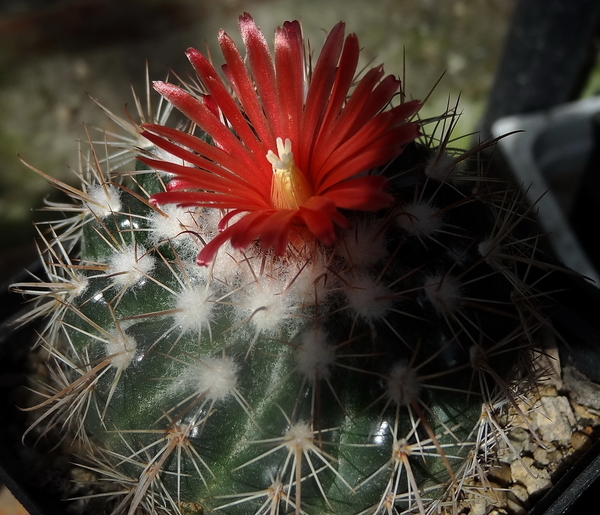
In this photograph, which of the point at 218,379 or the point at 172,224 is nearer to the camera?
the point at 218,379

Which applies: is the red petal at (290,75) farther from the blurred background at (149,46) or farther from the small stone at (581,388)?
the blurred background at (149,46)

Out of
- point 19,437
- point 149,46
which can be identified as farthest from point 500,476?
point 149,46

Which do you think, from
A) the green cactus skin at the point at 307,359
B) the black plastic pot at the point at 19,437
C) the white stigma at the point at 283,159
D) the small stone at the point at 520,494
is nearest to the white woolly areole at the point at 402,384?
the green cactus skin at the point at 307,359

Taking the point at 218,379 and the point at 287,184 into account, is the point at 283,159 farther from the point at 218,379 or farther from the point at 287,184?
the point at 218,379

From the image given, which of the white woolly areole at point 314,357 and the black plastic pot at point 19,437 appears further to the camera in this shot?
the black plastic pot at point 19,437

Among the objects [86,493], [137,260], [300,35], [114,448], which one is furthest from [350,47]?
[86,493]

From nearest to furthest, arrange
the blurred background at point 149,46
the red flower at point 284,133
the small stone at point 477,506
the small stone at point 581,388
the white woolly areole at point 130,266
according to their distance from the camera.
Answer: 1. the red flower at point 284,133
2. the white woolly areole at point 130,266
3. the small stone at point 477,506
4. the small stone at point 581,388
5. the blurred background at point 149,46
